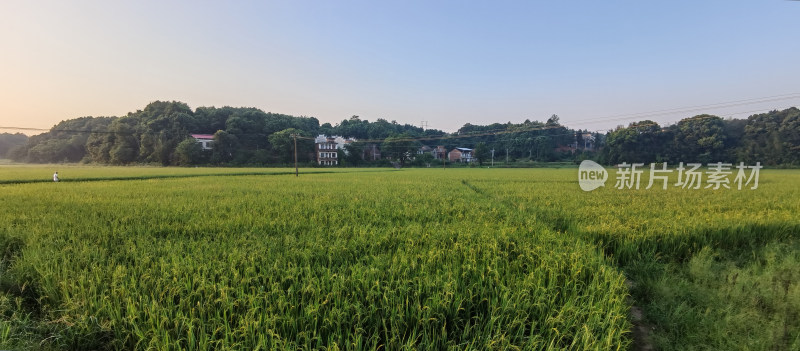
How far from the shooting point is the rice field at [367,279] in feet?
7.09

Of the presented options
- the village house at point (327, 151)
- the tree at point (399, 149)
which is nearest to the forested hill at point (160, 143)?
the village house at point (327, 151)

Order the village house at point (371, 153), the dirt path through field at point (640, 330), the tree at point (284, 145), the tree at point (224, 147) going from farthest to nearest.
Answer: the village house at point (371, 153) < the tree at point (284, 145) < the tree at point (224, 147) < the dirt path through field at point (640, 330)

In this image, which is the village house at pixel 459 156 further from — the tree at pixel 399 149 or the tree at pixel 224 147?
the tree at pixel 224 147

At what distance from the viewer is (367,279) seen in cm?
275

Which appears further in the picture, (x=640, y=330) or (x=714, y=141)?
(x=714, y=141)

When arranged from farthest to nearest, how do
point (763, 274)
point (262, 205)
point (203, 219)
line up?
point (262, 205) < point (203, 219) < point (763, 274)

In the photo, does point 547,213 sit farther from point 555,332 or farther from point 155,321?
point 155,321

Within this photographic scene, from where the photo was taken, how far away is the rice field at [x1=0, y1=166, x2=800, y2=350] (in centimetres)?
216

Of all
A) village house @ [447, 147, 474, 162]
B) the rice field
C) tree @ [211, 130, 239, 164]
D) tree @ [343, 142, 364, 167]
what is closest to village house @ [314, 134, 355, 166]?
tree @ [343, 142, 364, 167]

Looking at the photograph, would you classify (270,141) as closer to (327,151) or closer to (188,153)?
(327,151)

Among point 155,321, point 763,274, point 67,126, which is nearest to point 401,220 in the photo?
point 155,321

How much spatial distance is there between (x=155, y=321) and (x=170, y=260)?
1526 mm

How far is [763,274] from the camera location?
13.4 feet

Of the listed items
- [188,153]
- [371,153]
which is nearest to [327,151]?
[371,153]
